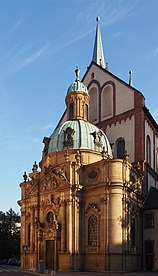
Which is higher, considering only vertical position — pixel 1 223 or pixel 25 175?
pixel 25 175

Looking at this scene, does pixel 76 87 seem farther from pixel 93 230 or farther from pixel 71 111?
pixel 93 230

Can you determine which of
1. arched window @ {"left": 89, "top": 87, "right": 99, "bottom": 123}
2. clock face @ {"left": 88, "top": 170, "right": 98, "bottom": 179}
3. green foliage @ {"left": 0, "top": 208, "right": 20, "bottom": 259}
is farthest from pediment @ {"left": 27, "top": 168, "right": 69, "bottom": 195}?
green foliage @ {"left": 0, "top": 208, "right": 20, "bottom": 259}

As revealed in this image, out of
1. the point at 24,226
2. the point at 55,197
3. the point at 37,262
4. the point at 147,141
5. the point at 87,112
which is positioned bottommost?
the point at 37,262

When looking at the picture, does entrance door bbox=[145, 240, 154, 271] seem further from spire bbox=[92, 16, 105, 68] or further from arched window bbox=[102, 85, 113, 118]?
spire bbox=[92, 16, 105, 68]

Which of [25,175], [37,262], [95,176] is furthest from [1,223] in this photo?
[95,176]

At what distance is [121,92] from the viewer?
59.4 m

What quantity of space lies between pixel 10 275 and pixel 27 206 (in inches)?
599

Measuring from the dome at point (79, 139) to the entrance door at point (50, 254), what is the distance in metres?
11.6

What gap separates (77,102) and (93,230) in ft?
64.0

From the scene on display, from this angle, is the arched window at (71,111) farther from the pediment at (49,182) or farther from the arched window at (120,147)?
the pediment at (49,182)

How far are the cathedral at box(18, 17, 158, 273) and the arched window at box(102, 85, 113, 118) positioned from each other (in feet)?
0.48

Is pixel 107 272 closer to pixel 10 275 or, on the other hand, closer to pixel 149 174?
pixel 10 275

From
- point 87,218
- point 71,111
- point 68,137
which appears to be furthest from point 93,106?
point 87,218

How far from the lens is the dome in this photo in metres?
53.2
